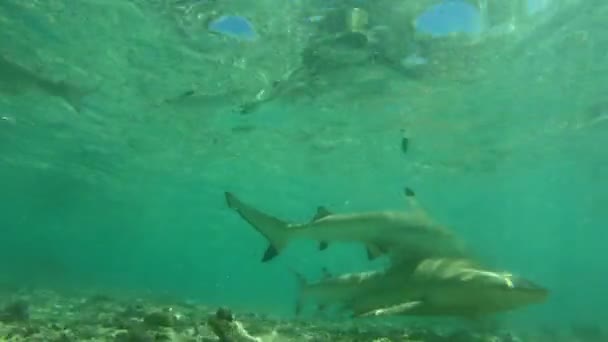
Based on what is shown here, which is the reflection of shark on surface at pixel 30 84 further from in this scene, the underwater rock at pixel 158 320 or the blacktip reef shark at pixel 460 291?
the blacktip reef shark at pixel 460 291

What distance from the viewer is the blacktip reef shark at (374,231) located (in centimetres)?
839

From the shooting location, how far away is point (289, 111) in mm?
25172

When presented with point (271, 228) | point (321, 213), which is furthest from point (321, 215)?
point (271, 228)

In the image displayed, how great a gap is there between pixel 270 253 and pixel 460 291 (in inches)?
184

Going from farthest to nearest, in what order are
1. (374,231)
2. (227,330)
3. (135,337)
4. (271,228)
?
(271,228), (374,231), (135,337), (227,330)

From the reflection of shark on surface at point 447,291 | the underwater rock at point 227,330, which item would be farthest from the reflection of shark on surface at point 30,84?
the reflection of shark on surface at point 447,291

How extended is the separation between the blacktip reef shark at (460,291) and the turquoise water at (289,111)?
78.0 inches

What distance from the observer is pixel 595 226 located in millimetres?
74938

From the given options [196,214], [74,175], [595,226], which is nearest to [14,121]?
[74,175]

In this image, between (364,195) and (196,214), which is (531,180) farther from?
(196,214)

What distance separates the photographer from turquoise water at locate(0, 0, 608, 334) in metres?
17.0

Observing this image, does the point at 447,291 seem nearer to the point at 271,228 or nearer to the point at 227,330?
the point at 227,330

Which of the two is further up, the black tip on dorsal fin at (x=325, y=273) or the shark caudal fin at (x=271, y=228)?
the shark caudal fin at (x=271, y=228)

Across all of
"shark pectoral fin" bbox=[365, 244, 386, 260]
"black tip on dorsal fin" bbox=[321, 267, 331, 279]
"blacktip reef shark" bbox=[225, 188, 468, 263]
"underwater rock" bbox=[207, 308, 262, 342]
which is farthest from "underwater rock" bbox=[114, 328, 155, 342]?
"black tip on dorsal fin" bbox=[321, 267, 331, 279]
